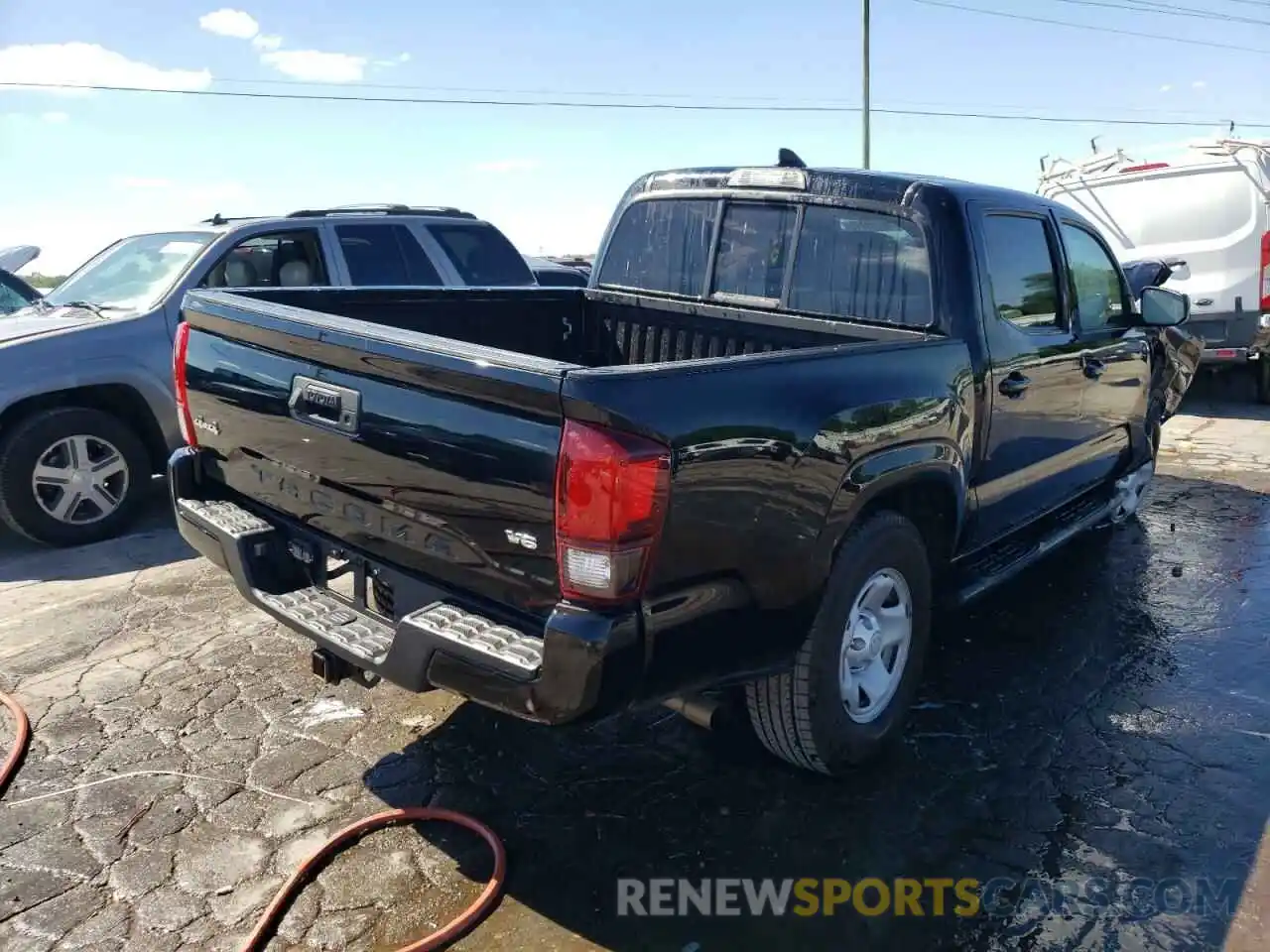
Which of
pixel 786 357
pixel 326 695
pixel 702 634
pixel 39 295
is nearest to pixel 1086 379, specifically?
pixel 786 357

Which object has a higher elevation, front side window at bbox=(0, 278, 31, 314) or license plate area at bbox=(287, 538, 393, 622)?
front side window at bbox=(0, 278, 31, 314)

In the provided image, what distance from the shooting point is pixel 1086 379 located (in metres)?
4.58

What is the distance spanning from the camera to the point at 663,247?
4547 mm

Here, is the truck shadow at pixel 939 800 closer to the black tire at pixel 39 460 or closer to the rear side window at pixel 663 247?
the rear side window at pixel 663 247

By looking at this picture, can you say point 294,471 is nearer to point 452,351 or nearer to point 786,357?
point 452,351

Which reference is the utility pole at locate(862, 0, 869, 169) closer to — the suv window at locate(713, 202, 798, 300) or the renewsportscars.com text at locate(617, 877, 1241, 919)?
the suv window at locate(713, 202, 798, 300)

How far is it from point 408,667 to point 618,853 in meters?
0.90

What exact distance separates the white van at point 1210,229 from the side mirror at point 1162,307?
581cm

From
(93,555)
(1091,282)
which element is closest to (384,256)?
(93,555)

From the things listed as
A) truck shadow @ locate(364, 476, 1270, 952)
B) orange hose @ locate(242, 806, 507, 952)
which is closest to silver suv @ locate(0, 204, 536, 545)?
truck shadow @ locate(364, 476, 1270, 952)

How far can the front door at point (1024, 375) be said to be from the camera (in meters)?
3.84

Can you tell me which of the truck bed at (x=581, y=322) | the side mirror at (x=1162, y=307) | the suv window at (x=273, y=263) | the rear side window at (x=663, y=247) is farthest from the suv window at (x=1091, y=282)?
the suv window at (x=273, y=263)

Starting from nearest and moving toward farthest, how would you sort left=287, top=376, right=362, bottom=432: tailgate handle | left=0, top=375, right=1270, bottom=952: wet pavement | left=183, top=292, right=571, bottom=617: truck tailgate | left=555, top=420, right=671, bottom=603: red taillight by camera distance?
left=555, top=420, right=671, bottom=603: red taillight
left=183, top=292, right=571, bottom=617: truck tailgate
left=0, top=375, right=1270, bottom=952: wet pavement
left=287, top=376, right=362, bottom=432: tailgate handle

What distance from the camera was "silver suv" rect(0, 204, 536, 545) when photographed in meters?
5.64
